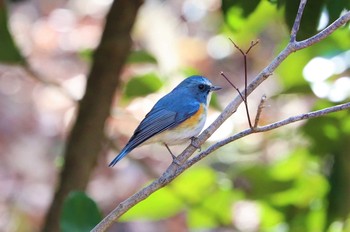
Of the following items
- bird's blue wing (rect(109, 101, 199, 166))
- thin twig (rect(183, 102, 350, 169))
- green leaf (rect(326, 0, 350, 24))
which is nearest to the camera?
thin twig (rect(183, 102, 350, 169))

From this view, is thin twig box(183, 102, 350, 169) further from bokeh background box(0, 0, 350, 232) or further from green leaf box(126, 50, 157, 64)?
green leaf box(126, 50, 157, 64)

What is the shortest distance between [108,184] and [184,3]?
123 cm

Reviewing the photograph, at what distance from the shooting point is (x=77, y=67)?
5184mm

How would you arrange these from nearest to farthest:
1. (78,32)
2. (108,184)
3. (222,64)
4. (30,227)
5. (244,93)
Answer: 1. (244,93)
2. (30,227)
3. (108,184)
4. (222,64)
5. (78,32)

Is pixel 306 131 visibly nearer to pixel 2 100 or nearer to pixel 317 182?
pixel 317 182

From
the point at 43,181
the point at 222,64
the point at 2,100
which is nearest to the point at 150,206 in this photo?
the point at 43,181

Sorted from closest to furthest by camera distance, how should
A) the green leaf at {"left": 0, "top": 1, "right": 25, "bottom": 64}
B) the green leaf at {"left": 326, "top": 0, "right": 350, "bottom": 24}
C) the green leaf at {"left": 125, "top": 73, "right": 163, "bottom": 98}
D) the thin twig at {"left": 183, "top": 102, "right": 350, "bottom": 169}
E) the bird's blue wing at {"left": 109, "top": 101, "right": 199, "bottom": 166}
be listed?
1. the thin twig at {"left": 183, "top": 102, "right": 350, "bottom": 169}
2. the green leaf at {"left": 326, "top": 0, "right": 350, "bottom": 24}
3. the bird's blue wing at {"left": 109, "top": 101, "right": 199, "bottom": 166}
4. the green leaf at {"left": 0, "top": 1, "right": 25, "bottom": 64}
5. the green leaf at {"left": 125, "top": 73, "right": 163, "bottom": 98}

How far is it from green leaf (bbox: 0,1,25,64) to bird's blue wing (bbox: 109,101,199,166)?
0.43 meters

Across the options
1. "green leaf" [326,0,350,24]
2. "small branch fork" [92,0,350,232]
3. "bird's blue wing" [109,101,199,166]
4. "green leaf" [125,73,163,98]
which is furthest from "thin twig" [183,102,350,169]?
"green leaf" [125,73,163,98]

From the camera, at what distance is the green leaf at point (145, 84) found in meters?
2.51

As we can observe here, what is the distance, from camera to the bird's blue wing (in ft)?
7.07

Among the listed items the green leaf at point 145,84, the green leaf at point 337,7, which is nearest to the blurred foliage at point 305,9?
the green leaf at point 337,7

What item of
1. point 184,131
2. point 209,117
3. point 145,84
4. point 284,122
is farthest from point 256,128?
point 209,117

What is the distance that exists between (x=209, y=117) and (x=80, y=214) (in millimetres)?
1036
